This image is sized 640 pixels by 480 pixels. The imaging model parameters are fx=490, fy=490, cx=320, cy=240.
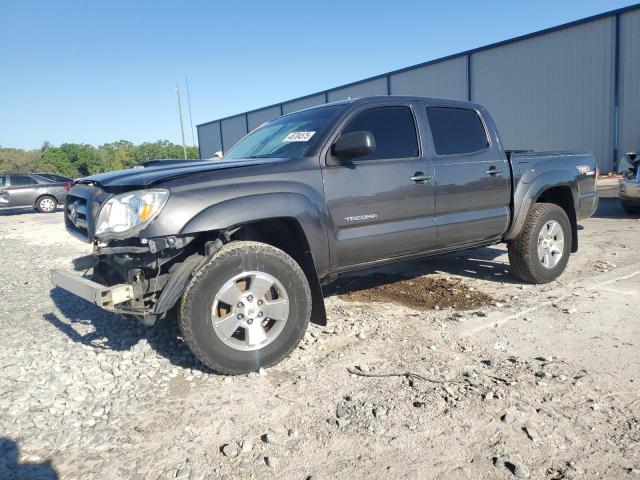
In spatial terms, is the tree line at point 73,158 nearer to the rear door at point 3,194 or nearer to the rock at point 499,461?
the rear door at point 3,194

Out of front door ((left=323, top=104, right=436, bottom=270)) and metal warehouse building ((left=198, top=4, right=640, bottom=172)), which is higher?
metal warehouse building ((left=198, top=4, right=640, bottom=172))

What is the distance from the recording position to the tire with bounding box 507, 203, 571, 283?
16.6ft

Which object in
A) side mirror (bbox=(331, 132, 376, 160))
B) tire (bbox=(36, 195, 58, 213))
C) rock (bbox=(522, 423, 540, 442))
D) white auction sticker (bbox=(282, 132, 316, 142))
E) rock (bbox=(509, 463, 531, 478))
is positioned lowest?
rock (bbox=(509, 463, 531, 478))

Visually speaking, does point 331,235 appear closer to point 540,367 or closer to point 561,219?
point 540,367

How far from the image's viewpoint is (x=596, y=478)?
2.12 m

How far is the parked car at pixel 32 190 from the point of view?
16.9 m

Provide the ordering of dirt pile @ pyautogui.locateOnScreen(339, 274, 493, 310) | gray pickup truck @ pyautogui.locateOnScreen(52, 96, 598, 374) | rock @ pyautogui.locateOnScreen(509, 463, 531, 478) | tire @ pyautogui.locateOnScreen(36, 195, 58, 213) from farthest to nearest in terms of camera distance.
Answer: tire @ pyautogui.locateOnScreen(36, 195, 58, 213)
dirt pile @ pyautogui.locateOnScreen(339, 274, 493, 310)
gray pickup truck @ pyautogui.locateOnScreen(52, 96, 598, 374)
rock @ pyautogui.locateOnScreen(509, 463, 531, 478)

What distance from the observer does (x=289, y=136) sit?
4.11m

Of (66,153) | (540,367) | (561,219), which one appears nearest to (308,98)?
(561,219)

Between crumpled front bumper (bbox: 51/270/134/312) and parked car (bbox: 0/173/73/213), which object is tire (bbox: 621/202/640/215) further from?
parked car (bbox: 0/173/73/213)

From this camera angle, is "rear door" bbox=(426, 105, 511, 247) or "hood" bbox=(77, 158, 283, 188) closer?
"hood" bbox=(77, 158, 283, 188)

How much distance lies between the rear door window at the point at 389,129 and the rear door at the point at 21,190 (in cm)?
1672

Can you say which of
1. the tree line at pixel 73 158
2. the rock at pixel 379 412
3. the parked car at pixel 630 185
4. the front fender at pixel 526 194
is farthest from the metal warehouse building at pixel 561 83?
the tree line at pixel 73 158

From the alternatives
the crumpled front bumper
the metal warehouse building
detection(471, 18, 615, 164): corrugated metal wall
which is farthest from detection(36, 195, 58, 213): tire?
detection(471, 18, 615, 164): corrugated metal wall
